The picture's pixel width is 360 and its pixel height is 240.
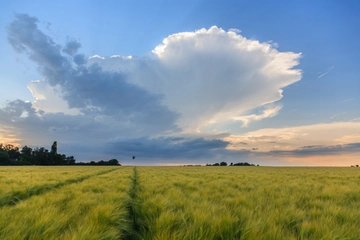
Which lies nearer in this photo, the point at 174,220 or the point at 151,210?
the point at 174,220

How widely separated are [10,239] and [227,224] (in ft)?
7.69

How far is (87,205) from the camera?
423 cm

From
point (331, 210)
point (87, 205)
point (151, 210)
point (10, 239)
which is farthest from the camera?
point (87, 205)

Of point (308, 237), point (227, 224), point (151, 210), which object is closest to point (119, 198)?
point (151, 210)

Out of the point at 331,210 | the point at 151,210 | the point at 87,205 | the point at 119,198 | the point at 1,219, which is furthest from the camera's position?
the point at 119,198

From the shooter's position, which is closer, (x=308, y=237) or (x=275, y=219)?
(x=308, y=237)

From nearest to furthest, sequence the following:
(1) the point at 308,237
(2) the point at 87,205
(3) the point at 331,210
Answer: (1) the point at 308,237 → (3) the point at 331,210 → (2) the point at 87,205

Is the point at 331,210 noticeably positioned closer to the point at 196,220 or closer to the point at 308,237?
the point at 308,237

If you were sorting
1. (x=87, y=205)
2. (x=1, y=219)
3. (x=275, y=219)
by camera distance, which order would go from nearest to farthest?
1. (x=1, y=219)
2. (x=275, y=219)
3. (x=87, y=205)

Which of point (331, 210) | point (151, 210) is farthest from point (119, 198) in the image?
point (331, 210)

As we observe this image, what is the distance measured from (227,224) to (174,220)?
69 centimetres

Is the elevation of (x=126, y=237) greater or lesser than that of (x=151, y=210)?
lesser

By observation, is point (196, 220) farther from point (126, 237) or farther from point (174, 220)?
point (126, 237)

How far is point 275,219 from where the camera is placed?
3203mm
